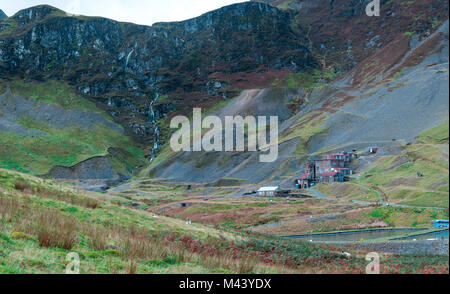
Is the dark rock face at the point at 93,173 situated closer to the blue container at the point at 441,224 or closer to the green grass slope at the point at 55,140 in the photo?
the green grass slope at the point at 55,140

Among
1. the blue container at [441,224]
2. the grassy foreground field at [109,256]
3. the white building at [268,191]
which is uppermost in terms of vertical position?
the grassy foreground field at [109,256]

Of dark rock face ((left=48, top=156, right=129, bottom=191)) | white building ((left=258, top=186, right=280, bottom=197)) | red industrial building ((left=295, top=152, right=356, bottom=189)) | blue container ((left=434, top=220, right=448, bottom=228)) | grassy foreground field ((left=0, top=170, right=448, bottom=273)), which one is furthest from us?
dark rock face ((left=48, top=156, right=129, bottom=191))

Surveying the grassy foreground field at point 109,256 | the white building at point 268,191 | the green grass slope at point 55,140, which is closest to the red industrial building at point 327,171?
the white building at point 268,191

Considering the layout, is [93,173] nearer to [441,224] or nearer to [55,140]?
[55,140]

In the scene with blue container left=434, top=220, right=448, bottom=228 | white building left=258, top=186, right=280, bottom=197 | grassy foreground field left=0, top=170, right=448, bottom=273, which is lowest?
white building left=258, top=186, right=280, bottom=197

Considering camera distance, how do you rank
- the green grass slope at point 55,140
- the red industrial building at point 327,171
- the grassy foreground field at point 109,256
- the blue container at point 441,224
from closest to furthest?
1. the grassy foreground field at point 109,256
2. the blue container at point 441,224
3. the red industrial building at point 327,171
4. the green grass slope at point 55,140

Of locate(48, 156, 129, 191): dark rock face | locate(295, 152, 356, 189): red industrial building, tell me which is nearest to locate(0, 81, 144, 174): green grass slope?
locate(48, 156, 129, 191): dark rock face

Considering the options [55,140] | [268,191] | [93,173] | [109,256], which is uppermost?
[55,140]

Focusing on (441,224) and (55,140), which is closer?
(441,224)

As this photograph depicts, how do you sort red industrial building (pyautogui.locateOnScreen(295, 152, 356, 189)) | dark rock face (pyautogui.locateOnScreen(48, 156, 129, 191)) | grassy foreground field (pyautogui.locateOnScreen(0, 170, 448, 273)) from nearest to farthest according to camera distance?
grassy foreground field (pyautogui.locateOnScreen(0, 170, 448, 273)), red industrial building (pyautogui.locateOnScreen(295, 152, 356, 189)), dark rock face (pyautogui.locateOnScreen(48, 156, 129, 191))

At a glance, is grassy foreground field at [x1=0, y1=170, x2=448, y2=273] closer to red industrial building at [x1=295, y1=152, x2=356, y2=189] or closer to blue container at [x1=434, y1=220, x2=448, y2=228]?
blue container at [x1=434, y1=220, x2=448, y2=228]

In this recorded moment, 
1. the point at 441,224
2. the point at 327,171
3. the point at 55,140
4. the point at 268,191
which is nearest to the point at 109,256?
the point at 441,224

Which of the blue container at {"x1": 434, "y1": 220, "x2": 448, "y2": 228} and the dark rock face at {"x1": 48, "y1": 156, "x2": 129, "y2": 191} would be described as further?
the dark rock face at {"x1": 48, "y1": 156, "x2": 129, "y2": 191}

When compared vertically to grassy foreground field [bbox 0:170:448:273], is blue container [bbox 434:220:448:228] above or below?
below
